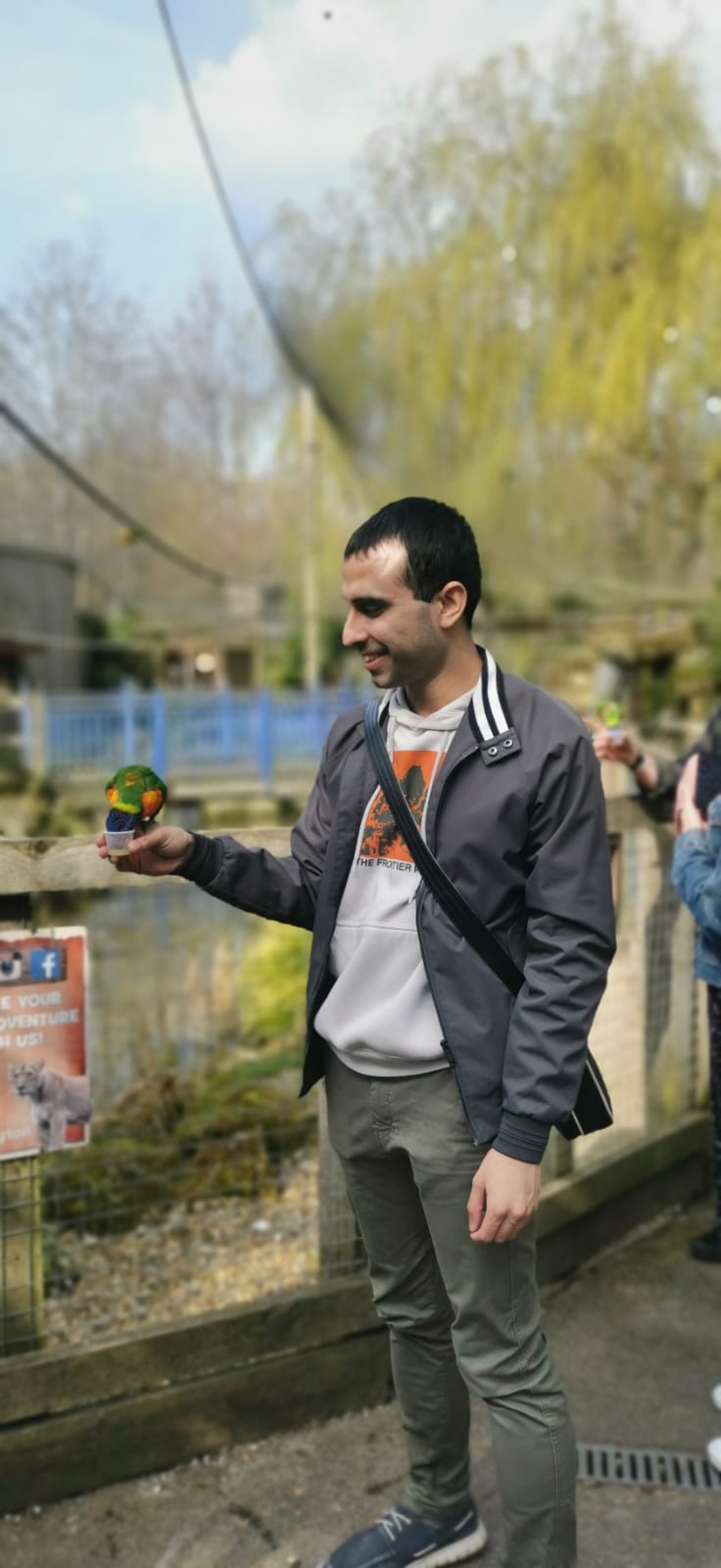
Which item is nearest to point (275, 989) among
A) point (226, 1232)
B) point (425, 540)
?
point (226, 1232)

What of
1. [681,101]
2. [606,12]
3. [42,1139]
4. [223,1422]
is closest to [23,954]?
[42,1139]

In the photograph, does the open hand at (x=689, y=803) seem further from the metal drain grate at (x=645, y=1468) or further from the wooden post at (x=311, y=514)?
the wooden post at (x=311, y=514)

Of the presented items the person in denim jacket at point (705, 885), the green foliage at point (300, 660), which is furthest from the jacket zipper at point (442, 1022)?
the green foliage at point (300, 660)

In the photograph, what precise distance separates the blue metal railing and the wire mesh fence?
41.1 ft

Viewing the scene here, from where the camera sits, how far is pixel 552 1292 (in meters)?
3.01

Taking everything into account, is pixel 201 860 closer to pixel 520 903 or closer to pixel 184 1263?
pixel 520 903

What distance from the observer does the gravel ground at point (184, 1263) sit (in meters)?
3.00

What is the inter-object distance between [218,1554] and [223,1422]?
0.96 feet

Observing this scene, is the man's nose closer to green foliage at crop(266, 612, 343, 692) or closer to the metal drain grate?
the metal drain grate

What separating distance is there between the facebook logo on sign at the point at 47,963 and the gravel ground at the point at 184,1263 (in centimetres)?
105

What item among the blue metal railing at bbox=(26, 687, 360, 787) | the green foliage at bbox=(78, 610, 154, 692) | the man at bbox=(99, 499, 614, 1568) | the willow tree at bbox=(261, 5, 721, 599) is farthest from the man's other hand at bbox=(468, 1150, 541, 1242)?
the green foliage at bbox=(78, 610, 154, 692)

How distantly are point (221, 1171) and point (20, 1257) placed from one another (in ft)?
5.36

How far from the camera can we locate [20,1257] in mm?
2262

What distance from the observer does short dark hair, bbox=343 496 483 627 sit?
5.50ft
